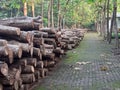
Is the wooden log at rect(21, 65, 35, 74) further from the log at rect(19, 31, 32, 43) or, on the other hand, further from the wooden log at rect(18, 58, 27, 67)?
the log at rect(19, 31, 32, 43)

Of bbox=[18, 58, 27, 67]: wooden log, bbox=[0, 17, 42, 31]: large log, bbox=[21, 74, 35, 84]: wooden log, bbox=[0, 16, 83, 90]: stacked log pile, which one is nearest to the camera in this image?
bbox=[0, 16, 83, 90]: stacked log pile

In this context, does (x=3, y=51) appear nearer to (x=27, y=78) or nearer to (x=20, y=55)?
(x=20, y=55)

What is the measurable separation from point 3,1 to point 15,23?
29893 mm

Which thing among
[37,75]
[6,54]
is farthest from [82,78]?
[6,54]

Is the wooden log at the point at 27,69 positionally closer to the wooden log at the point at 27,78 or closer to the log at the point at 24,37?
the wooden log at the point at 27,78

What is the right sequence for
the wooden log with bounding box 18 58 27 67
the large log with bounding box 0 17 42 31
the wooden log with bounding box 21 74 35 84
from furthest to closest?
1. the large log with bounding box 0 17 42 31
2. the wooden log with bounding box 21 74 35 84
3. the wooden log with bounding box 18 58 27 67

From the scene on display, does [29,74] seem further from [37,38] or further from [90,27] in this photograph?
[90,27]

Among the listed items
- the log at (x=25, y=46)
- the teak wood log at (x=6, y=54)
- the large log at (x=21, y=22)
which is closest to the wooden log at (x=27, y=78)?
the log at (x=25, y=46)

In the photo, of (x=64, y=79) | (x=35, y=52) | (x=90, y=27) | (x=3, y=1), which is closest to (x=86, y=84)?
(x=64, y=79)

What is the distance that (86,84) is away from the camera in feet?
34.6

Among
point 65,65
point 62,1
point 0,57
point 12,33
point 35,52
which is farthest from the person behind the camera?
point 62,1

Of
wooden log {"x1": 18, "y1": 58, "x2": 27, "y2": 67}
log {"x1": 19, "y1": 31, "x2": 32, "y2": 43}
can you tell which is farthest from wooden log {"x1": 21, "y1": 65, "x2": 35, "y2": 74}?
log {"x1": 19, "y1": 31, "x2": 32, "y2": 43}

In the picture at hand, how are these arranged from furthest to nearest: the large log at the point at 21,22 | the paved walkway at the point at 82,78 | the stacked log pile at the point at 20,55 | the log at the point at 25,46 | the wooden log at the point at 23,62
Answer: the large log at the point at 21,22 → the paved walkway at the point at 82,78 → the wooden log at the point at 23,62 → the log at the point at 25,46 → the stacked log pile at the point at 20,55

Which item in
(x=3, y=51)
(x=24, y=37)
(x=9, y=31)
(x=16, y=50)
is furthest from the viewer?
(x=24, y=37)
